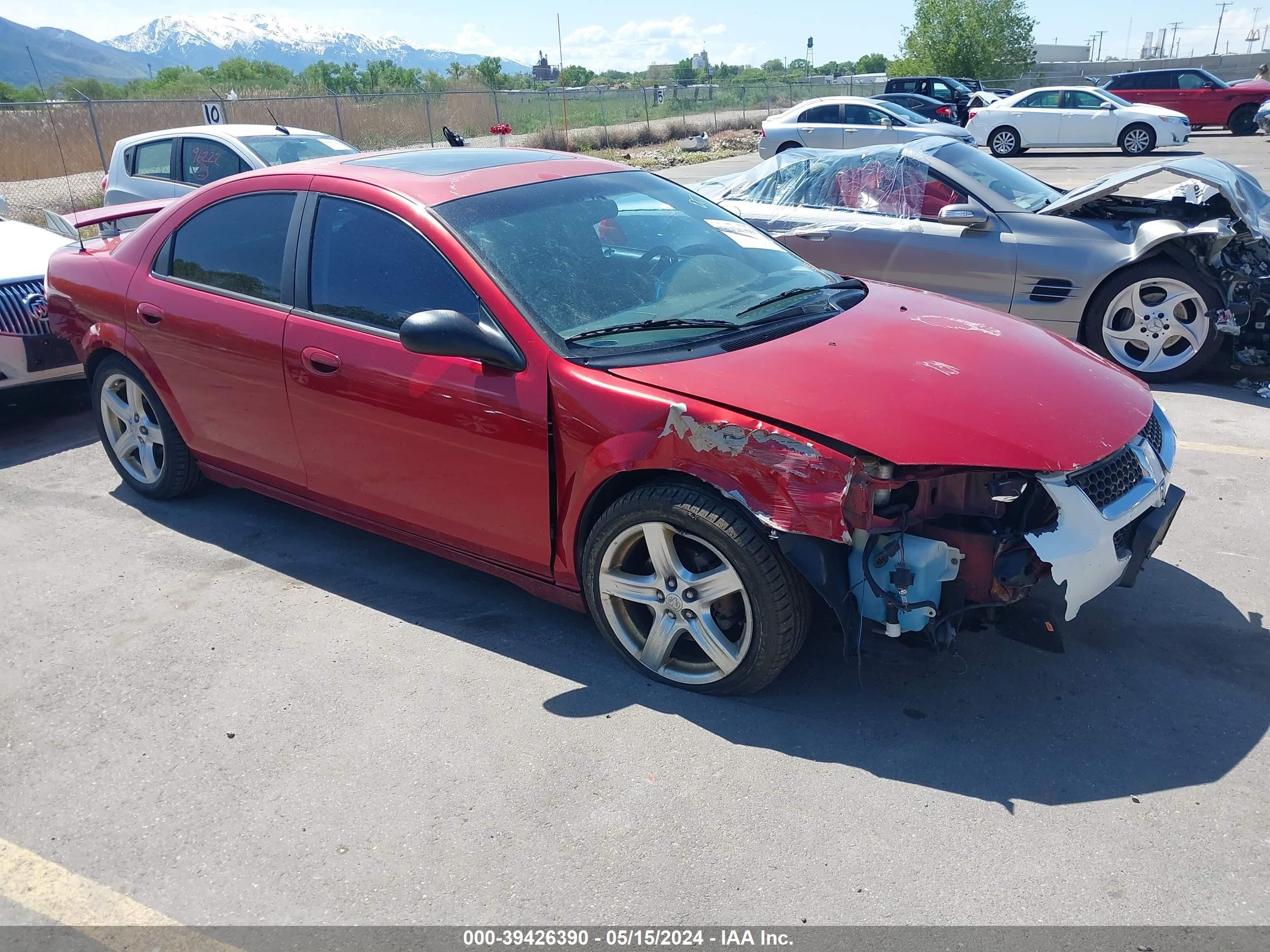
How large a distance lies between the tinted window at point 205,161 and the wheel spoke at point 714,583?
25.9 feet

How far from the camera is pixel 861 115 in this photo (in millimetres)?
19969

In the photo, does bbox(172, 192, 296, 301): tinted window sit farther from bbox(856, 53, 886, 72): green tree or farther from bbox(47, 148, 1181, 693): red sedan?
bbox(856, 53, 886, 72): green tree

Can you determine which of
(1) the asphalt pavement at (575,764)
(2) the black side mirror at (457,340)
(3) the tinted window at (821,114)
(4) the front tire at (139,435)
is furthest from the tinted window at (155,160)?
(3) the tinted window at (821,114)

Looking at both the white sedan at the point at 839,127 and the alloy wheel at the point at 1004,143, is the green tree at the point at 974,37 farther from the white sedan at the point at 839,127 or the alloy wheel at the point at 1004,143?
the white sedan at the point at 839,127

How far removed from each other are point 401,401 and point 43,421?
447 cm

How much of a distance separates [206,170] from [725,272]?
293 inches

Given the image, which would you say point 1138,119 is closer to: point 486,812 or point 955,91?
point 955,91

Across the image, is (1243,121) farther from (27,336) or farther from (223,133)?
(27,336)

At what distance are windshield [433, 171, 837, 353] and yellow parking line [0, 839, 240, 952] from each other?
6.78 ft

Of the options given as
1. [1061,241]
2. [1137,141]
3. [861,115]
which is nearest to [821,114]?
[861,115]

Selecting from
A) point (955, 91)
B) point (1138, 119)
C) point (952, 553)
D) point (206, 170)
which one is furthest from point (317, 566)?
point (955, 91)

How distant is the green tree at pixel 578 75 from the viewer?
10356 cm

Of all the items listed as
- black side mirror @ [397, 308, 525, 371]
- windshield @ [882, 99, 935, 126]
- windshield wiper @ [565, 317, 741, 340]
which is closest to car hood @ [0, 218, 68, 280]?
black side mirror @ [397, 308, 525, 371]

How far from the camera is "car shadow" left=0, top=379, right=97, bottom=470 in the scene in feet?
20.2
